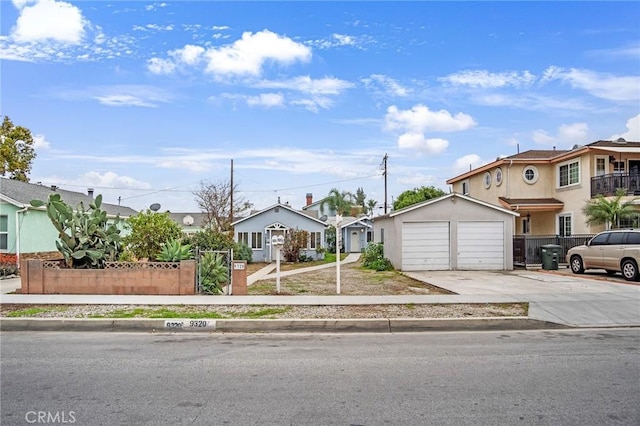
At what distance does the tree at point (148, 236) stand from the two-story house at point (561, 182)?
1936cm

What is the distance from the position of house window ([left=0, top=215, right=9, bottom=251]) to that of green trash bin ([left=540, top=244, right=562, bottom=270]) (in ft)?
77.6

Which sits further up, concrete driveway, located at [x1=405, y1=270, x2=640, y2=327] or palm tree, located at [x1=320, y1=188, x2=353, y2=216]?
palm tree, located at [x1=320, y1=188, x2=353, y2=216]

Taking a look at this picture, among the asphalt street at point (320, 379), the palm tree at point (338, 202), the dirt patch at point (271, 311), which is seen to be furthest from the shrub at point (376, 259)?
the palm tree at point (338, 202)

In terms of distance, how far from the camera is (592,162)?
25.2 meters

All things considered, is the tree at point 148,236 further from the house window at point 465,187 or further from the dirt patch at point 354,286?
the house window at point 465,187

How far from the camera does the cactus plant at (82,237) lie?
13.4 m

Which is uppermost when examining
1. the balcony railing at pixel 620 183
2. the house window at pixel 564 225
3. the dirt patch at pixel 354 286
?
the balcony railing at pixel 620 183

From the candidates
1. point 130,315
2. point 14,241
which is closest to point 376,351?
point 130,315

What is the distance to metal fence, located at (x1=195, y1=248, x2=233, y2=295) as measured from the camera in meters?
13.2

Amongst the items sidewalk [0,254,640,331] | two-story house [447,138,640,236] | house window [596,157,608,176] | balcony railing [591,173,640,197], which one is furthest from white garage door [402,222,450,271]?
house window [596,157,608,176]

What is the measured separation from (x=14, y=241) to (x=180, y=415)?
20.5m

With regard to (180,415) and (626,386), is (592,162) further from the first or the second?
(180,415)

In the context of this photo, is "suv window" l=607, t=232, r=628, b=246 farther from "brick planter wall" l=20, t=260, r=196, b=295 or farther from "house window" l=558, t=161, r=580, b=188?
"brick planter wall" l=20, t=260, r=196, b=295

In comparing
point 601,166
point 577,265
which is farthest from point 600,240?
point 601,166
